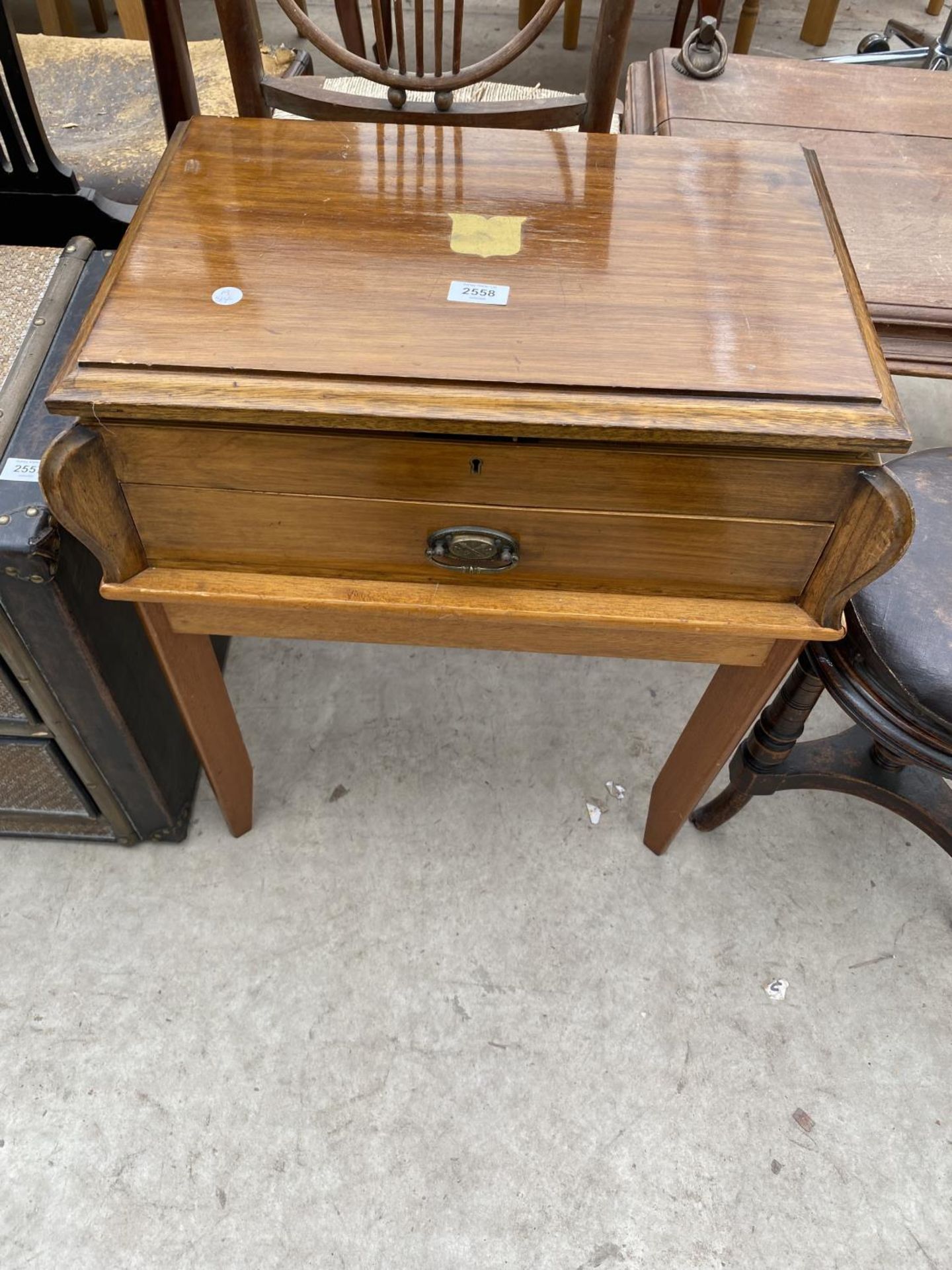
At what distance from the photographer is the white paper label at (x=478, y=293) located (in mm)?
890

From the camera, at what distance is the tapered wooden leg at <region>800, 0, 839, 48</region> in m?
3.20

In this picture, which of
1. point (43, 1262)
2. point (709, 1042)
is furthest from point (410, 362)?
point (43, 1262)

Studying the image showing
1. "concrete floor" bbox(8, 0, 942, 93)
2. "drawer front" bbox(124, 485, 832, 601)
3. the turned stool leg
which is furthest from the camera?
"concrete floor" bbox(8, 0, 942, 93)

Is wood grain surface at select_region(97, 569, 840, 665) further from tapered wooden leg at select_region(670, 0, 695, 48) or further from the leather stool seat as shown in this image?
tapered wooden leg at select_region(670, 0, 695, 48)

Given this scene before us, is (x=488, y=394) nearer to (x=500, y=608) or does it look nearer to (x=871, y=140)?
(x=500, y=608)

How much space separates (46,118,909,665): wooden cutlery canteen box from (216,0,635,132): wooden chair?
0.36 ft

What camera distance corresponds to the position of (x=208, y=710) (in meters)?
1.29

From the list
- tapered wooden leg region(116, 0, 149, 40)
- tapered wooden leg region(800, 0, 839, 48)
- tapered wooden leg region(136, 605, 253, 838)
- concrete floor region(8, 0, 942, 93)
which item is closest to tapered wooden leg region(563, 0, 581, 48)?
concrete floor region(8, 0, 942, 93)

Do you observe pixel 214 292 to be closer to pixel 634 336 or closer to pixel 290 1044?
pixel 634 336

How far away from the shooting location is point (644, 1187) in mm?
1281

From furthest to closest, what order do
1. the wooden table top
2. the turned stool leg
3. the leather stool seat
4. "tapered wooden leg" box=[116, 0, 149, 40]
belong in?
"tapered wooden leg" box=[116, 0, 149, 40] → the turned stool leg → the leather stool seat → the wooden table top

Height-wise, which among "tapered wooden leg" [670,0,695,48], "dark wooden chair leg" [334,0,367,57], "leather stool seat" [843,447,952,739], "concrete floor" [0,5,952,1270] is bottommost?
"concrete floor" [0,5,952,1270]

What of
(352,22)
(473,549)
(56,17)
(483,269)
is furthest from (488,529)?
(56,17)

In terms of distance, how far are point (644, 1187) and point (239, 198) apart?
1.38 meters
